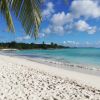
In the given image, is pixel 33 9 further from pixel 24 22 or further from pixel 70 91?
pixel 70 91

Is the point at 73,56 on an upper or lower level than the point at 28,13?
lower

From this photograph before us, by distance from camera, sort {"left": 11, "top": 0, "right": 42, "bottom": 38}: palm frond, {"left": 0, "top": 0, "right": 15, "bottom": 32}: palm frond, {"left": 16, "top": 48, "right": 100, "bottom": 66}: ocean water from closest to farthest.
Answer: {"left": 11, "top": 0, "right": 42, "bottom": 38}: palm frond < {"left": 0, "top": 0, "right": 15, "bottom": 32}: palm frond < {"left": 16, "top": 48, "right": 100, "bottom": 66}: ocean water

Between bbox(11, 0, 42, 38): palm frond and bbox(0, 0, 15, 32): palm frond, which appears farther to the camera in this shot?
bbox(0, 0, 15, 32): palm frond

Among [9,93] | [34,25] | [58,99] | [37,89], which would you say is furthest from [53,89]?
[34,25]

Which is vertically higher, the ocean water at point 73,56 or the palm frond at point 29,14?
the palm frond at point 29,14

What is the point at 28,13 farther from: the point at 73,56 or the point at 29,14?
the point at 73,56

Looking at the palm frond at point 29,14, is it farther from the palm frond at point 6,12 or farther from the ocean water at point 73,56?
the ocean water at point 73,56

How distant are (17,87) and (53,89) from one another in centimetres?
116

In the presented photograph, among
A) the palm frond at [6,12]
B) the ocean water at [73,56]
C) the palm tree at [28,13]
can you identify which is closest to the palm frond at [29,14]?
the palm tree at [28,13]

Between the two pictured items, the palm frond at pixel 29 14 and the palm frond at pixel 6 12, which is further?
the palm frond at pixel 6 12

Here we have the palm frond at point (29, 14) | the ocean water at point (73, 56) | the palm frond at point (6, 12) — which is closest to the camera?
the palm frond at point (29, 14)

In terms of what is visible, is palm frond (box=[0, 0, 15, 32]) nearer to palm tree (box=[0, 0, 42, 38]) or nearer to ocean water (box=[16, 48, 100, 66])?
palm tree (box=[0, 0, 42, 38])

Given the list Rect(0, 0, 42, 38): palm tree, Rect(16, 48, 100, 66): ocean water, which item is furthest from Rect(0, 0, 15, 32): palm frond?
Rect(16, 48, 100, 66): ocean water

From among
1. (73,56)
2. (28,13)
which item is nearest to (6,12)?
(28,13)
